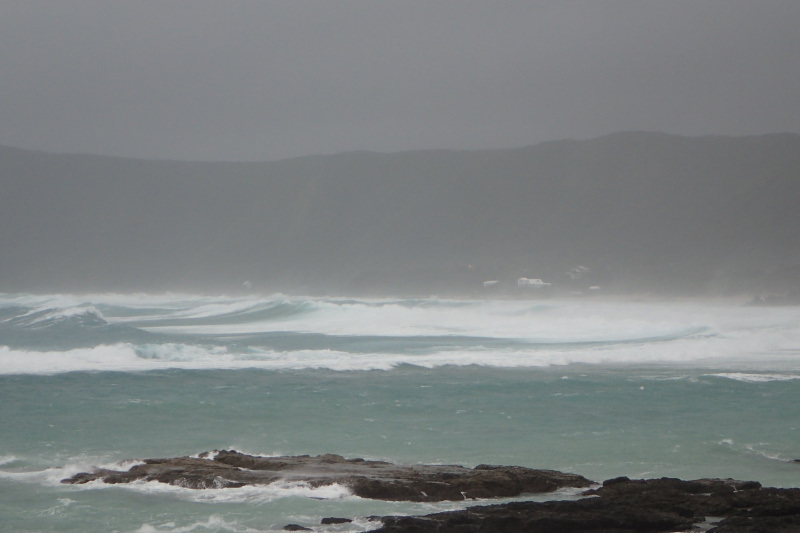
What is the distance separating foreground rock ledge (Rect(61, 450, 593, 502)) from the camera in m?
9.15

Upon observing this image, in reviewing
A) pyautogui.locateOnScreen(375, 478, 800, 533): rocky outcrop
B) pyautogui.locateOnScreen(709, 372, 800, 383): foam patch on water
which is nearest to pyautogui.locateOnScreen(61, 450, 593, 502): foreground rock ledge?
pyautogui.locateOnScreen(375, 478, 800, 533): rocky outcrop

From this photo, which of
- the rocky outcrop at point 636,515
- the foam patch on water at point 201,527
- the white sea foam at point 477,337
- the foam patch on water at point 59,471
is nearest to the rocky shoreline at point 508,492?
the rocky outcrop at point 636,515

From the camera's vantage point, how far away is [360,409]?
15.0 meters

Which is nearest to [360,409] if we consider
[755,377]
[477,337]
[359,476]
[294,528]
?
[359,476]

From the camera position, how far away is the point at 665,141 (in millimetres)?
94562

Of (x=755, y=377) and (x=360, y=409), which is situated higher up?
(x=755, y=377)

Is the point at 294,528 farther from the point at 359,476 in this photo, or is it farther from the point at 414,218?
the point at 414,218

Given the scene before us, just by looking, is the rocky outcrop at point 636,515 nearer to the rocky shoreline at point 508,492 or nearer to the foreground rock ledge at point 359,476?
the rocky shoreline at point 508,492

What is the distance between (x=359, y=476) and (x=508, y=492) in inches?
58.2

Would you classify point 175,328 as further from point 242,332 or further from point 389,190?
point 389,190

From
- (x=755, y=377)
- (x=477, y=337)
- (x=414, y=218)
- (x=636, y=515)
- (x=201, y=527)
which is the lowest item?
(x=201, y=527)

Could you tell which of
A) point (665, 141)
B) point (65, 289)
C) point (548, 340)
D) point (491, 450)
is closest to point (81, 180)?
point (65, 289)

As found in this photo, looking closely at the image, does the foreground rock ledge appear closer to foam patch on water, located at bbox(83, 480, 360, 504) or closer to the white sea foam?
foam patch on water, located at bbox(83, 480, 360, 504)

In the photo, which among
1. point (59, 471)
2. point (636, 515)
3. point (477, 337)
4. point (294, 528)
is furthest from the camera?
point (477, 337)
